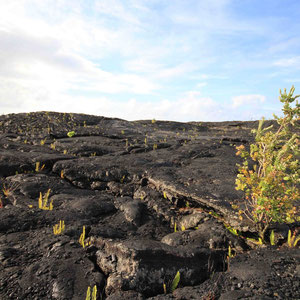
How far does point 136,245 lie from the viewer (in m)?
3.43

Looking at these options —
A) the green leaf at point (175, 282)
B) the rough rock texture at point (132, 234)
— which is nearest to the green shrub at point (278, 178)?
the rough rock texture at point (132, 234)

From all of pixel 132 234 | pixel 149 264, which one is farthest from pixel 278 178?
pixel 132 234

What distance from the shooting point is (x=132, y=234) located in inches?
179

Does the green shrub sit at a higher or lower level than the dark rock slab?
higher

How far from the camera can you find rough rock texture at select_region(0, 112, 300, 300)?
121 inches

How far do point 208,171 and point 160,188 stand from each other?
1.87 metres

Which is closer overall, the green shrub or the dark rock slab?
the dark rock slab

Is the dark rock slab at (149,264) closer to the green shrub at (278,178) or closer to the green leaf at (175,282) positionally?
the green leaf at (175,282)

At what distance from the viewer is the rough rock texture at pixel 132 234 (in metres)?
3.07

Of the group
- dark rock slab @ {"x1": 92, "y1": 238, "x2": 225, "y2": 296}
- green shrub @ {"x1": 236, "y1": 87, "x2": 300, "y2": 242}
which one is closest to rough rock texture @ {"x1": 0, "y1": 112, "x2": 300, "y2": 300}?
dark rock slab @ {"x1": 92, "y1": 238, "x2": 225, "y2": 296}

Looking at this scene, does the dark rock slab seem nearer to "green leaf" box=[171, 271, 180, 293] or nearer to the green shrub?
"green leaf" box=[171, 271, 180, 293]

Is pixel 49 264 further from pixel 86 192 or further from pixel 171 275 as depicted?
pixel 86 192

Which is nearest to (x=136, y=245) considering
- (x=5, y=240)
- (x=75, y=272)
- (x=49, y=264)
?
(x=75, y=272)

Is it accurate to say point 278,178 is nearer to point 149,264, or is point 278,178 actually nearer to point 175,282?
point 175,282
